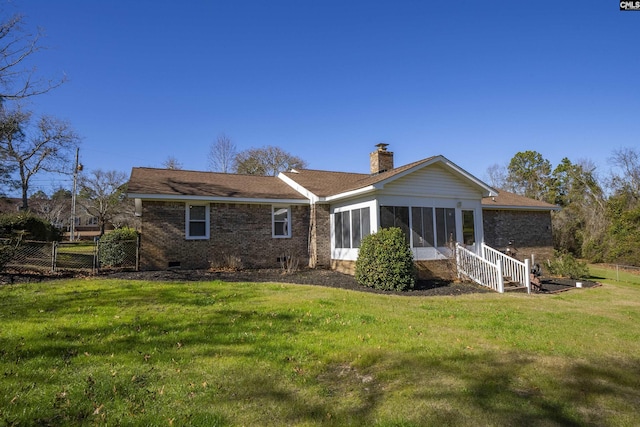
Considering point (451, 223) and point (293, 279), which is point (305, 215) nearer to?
point (293, 279)

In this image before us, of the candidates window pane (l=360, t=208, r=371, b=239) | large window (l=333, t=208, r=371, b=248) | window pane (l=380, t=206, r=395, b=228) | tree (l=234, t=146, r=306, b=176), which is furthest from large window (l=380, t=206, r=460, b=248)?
tree (l=234, t=146, r=306, b=176)

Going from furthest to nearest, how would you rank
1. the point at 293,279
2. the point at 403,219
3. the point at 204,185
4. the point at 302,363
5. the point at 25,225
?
the point at 25,225
the point at 204,185
the point at 403,219
the point at 293,279
the point at 302,363

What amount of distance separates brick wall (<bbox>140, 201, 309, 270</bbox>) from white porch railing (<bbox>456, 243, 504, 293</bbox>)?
643cm

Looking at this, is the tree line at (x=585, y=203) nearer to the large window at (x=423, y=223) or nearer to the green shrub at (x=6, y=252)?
the large window at (x=423, y=223)

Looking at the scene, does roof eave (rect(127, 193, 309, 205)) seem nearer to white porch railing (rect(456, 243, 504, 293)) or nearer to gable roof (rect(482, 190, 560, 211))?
white porch railing (rect(456, 243, 504, 293))

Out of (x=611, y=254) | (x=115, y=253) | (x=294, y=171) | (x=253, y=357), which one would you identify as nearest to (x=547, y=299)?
(x=253, y=357)

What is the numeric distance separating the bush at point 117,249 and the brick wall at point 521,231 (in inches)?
622

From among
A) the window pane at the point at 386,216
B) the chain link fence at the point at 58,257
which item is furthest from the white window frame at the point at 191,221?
the window pane at the point at 386,216

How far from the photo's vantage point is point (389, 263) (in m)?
11.3

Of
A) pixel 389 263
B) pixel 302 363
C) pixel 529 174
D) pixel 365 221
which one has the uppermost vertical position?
pixel 529 174

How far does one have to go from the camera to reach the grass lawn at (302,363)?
136 inches

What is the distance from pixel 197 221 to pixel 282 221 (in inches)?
141

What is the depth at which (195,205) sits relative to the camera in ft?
48.2

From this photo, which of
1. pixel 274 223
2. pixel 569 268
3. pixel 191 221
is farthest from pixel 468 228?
pixel 191 221
